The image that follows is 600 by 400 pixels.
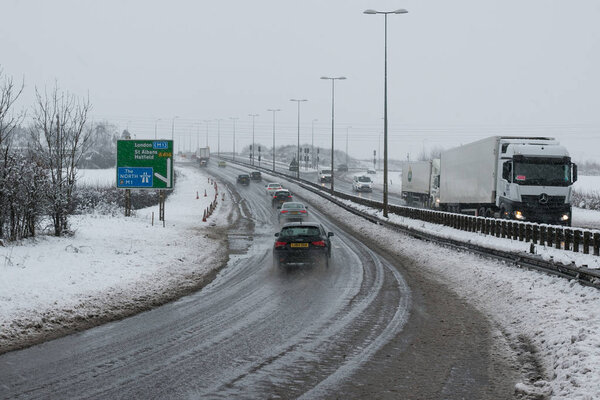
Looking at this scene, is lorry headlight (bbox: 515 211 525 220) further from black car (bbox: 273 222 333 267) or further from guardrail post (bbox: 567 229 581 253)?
black car (bbox: 273 222 333 267)

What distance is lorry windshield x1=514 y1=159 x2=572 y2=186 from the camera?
81.5 feet

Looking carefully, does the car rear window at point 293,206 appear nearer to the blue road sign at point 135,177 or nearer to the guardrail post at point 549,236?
the blue road sign at point 135,177

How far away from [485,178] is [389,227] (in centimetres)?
607

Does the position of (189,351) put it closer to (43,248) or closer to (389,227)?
(43,248)

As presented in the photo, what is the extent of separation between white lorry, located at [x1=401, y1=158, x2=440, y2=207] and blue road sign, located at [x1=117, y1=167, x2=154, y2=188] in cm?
2359

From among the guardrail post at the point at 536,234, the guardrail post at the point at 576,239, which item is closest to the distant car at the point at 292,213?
the guardrail post at the point at 536,234

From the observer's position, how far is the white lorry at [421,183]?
A: 47219 millimetres

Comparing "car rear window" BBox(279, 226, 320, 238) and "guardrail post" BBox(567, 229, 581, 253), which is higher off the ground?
"car rear window" BBox(279, 226, 320, 238)

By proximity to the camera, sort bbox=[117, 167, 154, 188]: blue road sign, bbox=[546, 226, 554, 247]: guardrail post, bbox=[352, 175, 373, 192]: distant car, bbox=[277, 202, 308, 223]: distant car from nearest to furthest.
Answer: bbox=[546, 226, 554, 247]: guardrail post < bbox=[117, 167, 154, 188]: blue road sign < bbox=[277, 202, 308, 223]: distant car < bbox=[352, 175, 373, 192]: distant car

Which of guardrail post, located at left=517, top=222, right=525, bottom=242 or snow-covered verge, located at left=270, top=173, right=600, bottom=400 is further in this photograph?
guardrail post, located at left=517, top=222, right=525, bottom=242

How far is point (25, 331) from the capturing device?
9.18 meters

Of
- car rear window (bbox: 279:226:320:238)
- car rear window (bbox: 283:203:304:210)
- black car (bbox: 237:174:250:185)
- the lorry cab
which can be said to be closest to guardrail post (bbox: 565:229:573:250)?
the lorry cab

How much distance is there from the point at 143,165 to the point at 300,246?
1482 centimetres

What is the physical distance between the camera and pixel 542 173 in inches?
979
